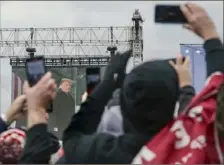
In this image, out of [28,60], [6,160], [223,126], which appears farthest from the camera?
[6,160]

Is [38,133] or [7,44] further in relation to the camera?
[7,44]

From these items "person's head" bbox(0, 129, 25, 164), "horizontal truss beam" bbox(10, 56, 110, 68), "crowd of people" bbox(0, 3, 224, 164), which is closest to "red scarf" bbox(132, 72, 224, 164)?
"crowd of people" bbox(0, 3, 224, 164)

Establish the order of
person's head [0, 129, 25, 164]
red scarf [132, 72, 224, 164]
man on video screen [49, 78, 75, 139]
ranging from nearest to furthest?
red scarf [132, 72, 224, 164] → person's head [0, 129, 25, 164] → man on video screen [49, 78, 75, 139]

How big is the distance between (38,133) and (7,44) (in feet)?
62.2

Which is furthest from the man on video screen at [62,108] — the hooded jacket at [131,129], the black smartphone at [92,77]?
the hooded jacket at [131,129]

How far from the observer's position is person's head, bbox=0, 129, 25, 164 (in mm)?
1903

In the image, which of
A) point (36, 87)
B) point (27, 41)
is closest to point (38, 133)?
point (36, 87)

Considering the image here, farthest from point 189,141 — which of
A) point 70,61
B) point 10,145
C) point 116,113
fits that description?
point 70,61

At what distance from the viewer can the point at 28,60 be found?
140cm

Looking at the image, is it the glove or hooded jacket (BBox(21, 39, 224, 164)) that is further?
the glove

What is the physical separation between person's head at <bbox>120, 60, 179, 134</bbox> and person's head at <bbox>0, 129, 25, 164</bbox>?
686 millimetres

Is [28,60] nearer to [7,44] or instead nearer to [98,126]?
[98,126]

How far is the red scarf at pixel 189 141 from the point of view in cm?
129

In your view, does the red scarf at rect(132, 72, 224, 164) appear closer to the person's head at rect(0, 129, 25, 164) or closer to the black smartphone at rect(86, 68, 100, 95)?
the black smartphone at rect(86, 68, 100, 95)
